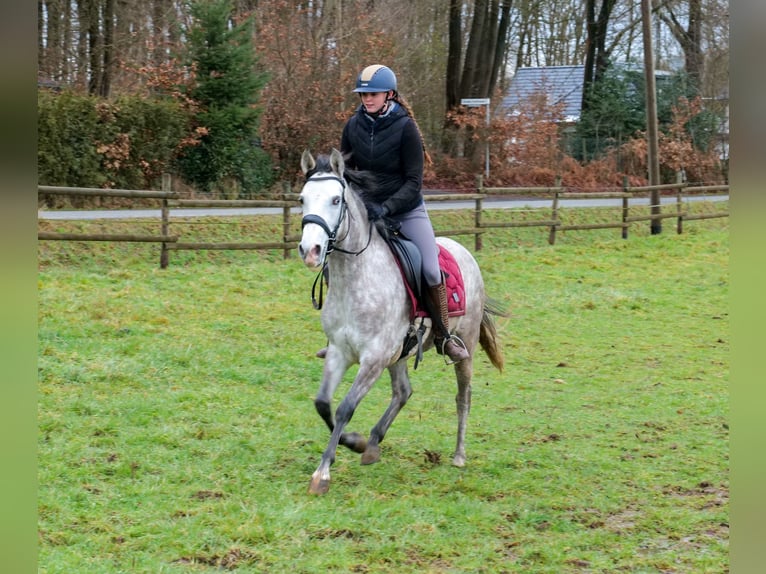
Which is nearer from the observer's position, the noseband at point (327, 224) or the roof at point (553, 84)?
the noseband at point (327, 224)

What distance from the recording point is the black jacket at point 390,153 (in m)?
6.28

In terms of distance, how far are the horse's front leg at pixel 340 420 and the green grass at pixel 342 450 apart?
0.45ft

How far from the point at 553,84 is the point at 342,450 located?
3402 cm

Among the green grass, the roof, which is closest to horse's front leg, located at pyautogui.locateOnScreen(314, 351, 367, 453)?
the green grass

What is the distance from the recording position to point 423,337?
6660 millimetres

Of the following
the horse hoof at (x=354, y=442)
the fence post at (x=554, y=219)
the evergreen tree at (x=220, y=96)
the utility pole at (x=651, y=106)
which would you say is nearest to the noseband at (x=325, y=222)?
the horse hoof at (x=354, y=442)

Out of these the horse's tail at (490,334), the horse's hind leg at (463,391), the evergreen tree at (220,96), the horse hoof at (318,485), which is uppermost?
the evergreen tree at (220,96)

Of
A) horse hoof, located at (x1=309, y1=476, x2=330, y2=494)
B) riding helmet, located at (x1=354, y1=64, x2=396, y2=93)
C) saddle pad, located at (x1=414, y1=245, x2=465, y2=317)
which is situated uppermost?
riding helmet, located at (x1=354, y1=64, x2=396, y2=93)

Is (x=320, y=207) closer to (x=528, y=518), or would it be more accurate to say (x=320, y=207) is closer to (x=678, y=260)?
(x=528, y=518)

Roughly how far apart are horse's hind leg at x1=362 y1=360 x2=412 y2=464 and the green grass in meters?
0.14

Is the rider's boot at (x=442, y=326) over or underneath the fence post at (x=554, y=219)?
underneath

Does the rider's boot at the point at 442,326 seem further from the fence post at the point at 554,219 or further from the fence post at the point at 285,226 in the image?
the fence post at the point at 554,219

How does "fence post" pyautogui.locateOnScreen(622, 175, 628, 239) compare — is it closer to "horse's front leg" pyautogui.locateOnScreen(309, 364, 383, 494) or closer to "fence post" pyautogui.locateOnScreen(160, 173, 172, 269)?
"fence post" pyautogui.locateOnScreen(160, 173, 172, 269)

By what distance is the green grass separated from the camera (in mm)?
4973
